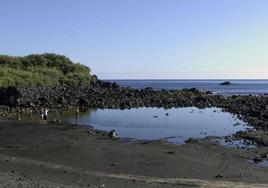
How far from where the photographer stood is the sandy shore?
19875mm

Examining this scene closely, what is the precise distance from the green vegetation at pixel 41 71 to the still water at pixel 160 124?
20.7 metres

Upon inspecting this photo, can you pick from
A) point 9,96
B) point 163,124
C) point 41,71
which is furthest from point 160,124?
point 41,71

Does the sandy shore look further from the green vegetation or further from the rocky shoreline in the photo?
the green vegetation

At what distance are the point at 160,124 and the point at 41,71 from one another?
4981 cm

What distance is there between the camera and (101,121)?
48.3 metres

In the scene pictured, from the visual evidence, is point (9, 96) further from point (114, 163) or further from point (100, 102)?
point (114, 163)

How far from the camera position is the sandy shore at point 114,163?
782 inches

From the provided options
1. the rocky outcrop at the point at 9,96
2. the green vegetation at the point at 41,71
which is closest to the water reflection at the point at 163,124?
the rocky outcrop at the point at 9,96

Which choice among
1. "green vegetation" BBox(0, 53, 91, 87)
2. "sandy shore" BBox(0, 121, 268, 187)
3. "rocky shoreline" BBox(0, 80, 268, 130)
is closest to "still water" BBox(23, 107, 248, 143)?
"rocky shoreline" BBox(0, 80, 268, 130)

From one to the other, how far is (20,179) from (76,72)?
306 ft

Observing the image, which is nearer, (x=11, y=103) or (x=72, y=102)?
(x=11, y=103)

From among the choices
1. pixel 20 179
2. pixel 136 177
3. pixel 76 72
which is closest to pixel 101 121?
pixel 136 177

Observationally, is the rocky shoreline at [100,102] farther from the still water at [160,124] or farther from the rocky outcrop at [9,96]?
the still water at [160,124]

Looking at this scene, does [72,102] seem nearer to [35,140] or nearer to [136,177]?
[35,140]
